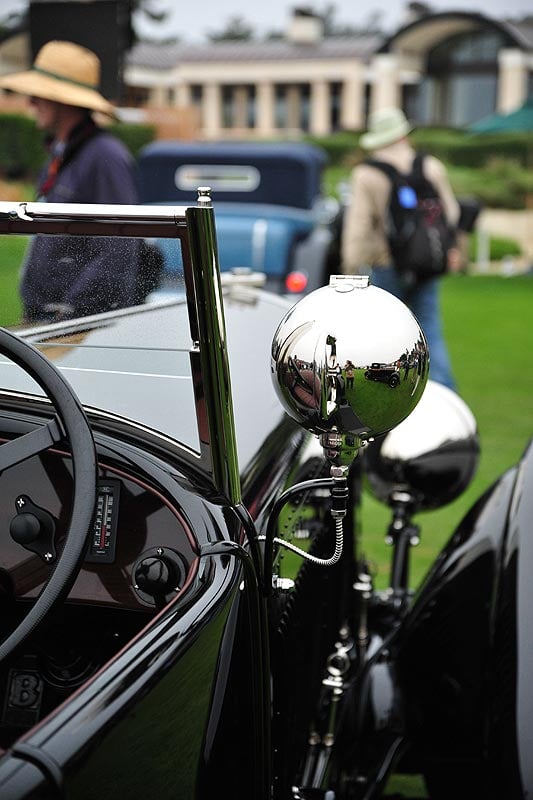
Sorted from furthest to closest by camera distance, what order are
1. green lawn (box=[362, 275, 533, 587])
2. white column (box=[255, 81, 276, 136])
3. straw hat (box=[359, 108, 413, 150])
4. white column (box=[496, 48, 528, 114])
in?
white column (box=[255, 81, 276, 136]) → white column (box=[496, 48, 528, 114]) → straw hat (box=[359, 108, 413, 150]) → green lawn (box=[362, 275, 533, 587])

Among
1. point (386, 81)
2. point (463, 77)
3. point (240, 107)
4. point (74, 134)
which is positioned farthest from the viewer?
point (240, 107)

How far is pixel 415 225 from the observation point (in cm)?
577

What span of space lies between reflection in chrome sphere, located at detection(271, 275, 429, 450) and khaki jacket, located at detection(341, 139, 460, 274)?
4.54 m

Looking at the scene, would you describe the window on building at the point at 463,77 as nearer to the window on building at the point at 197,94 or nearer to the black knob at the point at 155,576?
the window on building at the point at 197,94

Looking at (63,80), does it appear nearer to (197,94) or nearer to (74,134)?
(74,134)

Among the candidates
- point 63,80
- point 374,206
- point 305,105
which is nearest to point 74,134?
point 63,80

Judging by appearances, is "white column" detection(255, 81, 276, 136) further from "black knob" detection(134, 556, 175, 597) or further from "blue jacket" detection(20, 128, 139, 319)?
"black knob" detection(134, 556, 175, 597)

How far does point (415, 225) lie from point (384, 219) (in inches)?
7.5

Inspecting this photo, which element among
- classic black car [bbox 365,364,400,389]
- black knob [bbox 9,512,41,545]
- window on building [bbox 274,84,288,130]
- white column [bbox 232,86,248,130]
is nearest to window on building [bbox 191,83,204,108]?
white column [bbox 232,86,248,130]

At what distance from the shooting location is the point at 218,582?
137 centimetres

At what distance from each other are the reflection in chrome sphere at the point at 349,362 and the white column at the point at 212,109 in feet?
126

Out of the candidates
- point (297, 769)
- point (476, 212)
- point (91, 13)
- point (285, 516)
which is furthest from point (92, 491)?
point (476, 212)

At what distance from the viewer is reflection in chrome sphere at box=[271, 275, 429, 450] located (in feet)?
4.46

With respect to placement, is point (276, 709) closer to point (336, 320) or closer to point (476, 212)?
point (336, 320)
